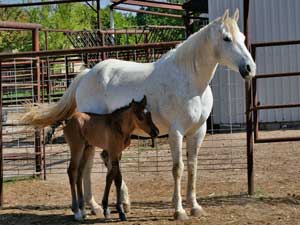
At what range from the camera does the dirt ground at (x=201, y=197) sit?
226 inches

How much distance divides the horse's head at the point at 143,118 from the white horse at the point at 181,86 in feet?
0.77

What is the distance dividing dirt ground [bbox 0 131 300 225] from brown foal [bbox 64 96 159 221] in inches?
12.1

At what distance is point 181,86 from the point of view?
5.70 metres

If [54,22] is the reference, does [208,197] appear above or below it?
below

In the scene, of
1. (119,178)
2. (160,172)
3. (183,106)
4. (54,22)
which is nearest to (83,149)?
(119,178)

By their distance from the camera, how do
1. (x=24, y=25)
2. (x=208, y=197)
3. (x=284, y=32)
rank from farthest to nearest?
(x=284, y=32)
(x=24, y=25)
(x=208, y=197)

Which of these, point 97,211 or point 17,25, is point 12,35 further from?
point 97,211

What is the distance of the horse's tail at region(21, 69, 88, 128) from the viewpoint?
632 cm

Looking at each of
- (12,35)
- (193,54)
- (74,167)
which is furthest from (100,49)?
(12,35)

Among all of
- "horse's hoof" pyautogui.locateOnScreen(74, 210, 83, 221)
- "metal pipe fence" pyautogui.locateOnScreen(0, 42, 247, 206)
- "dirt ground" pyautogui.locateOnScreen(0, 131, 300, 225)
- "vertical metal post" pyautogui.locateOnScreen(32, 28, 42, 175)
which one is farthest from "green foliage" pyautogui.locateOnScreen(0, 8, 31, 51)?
"horse's hoof" pyautogui.locateOnScreen(74, 210, 83, 221)

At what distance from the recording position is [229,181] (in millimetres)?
7742

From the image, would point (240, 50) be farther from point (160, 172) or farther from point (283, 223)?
point (160, 172)

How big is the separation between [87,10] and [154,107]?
33565mm

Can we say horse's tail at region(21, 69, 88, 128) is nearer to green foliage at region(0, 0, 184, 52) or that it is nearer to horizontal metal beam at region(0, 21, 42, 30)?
horizontal metal beam at region(0, 21, 42, 30)
